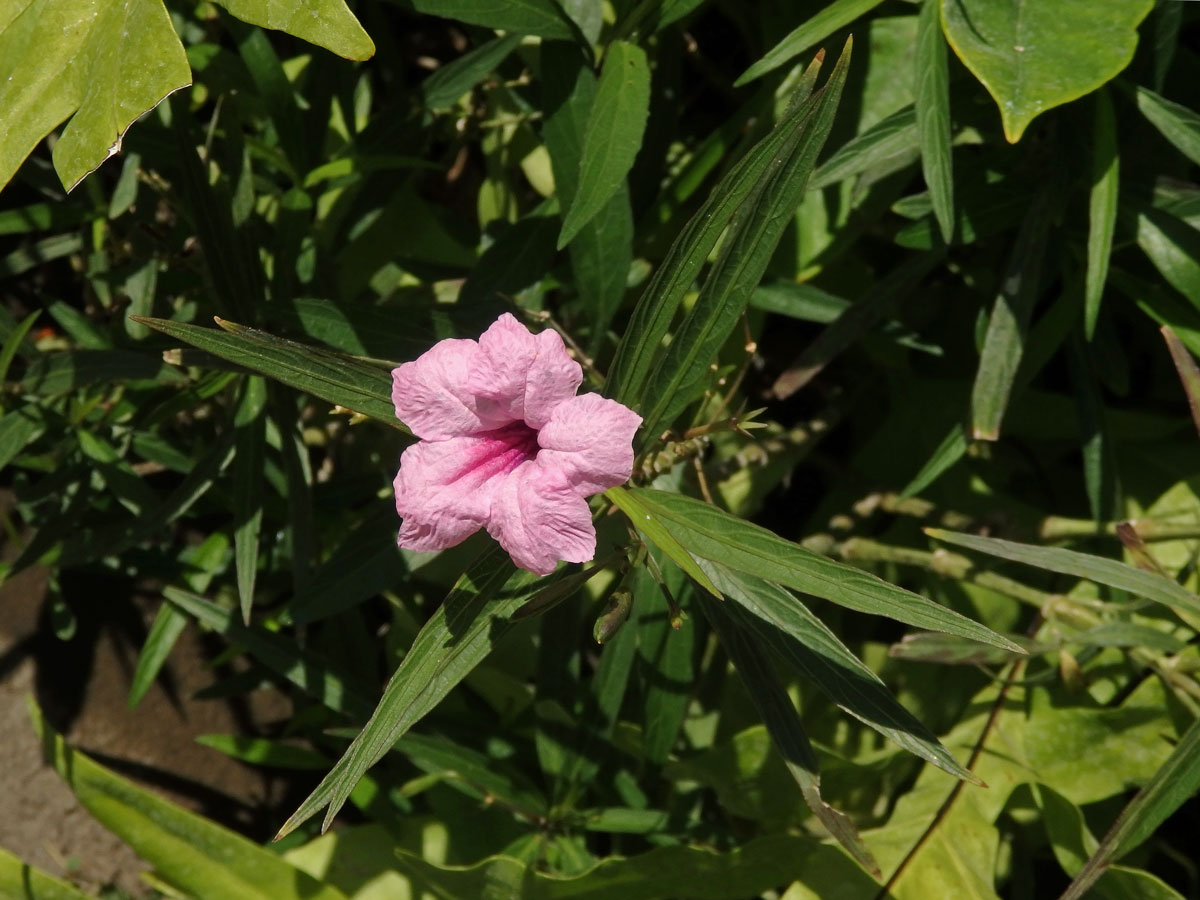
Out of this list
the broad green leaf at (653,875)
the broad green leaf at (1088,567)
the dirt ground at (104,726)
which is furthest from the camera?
the dirt ground at (104,726)

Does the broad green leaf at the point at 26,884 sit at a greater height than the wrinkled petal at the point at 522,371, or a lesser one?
lesser

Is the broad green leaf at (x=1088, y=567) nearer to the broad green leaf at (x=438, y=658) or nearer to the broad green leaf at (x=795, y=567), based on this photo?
the broad green leaf at (x=795, y=567)

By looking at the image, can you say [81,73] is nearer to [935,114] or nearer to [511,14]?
[511,14]

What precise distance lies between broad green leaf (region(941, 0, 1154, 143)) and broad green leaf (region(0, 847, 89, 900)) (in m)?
1.34

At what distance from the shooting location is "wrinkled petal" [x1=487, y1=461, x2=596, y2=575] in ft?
2.28

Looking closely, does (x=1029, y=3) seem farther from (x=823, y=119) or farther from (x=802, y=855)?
(x=802, y=855)

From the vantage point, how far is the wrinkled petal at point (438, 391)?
0.72 meters

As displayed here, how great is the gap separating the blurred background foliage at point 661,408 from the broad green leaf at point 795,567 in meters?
0.11

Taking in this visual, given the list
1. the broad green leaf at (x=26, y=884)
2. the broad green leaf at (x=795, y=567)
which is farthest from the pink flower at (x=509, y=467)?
the broad green leaf at (x=26, y=884)

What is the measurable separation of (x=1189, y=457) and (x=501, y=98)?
97 cm

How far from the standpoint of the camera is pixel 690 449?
0.93m

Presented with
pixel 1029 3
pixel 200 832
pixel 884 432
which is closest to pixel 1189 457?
pixel 884 432

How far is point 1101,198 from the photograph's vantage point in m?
1.03

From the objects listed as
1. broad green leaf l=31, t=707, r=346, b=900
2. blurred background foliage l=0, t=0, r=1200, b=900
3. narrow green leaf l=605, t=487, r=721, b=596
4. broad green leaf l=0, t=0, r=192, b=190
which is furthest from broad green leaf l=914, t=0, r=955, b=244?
broad green leaf l=31, t=707, r=346, b=900
